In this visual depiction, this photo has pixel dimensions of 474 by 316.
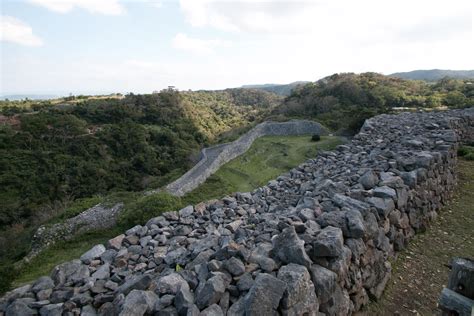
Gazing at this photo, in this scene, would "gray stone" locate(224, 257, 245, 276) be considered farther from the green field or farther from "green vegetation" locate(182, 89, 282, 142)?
"green vegetation" locate(182, 89, 282, 142)

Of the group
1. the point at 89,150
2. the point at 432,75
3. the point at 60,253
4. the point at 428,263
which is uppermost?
the point at 432,75

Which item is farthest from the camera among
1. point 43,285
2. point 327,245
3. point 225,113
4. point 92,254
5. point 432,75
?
point 432,75

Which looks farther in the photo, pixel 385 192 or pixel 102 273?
pixel 385 192

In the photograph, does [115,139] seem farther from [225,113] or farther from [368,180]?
[368,180]

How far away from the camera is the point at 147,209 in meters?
11.5

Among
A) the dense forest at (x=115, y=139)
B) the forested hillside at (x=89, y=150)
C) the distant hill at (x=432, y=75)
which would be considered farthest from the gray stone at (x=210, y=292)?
the distant hill at (x=432, y=75)

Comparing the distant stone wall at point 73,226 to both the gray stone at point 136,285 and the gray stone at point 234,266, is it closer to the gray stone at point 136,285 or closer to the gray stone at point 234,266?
the gray stone at point 136,285

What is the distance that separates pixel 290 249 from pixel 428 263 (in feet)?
10.2

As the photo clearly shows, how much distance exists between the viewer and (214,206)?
6754mm

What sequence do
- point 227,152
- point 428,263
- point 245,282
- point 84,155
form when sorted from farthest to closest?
point 84,155 → point 227,152 → point 428,263 → point 245,282

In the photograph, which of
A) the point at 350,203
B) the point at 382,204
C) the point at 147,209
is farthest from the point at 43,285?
the point at 147,209

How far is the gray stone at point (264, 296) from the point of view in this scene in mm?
2551

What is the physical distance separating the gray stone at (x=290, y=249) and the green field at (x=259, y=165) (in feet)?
38.5

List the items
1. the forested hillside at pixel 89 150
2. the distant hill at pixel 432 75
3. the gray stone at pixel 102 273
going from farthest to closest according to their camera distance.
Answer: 1. the distant hill at pixel 432 75
2. the forested hillside at pixel 89 150
3. the gray stone at pixel 102 273
